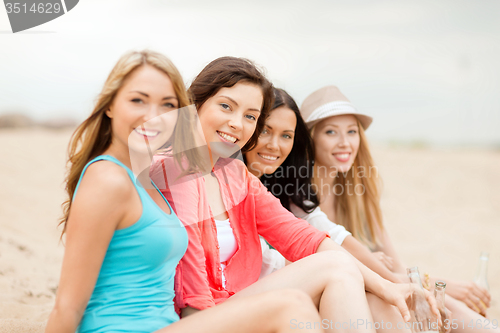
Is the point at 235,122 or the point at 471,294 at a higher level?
the point at 235,122

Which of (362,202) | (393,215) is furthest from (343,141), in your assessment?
(393,215)

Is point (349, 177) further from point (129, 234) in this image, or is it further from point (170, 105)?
point (129, 234)

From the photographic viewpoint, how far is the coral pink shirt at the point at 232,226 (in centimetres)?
169

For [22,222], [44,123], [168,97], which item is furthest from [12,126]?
[168,97]

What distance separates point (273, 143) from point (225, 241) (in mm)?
795

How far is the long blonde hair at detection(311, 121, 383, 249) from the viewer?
10.6ft

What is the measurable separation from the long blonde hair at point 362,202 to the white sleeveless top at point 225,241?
4.71 feet

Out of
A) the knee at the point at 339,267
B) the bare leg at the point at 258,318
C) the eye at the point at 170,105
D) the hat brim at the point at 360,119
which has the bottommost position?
the knee at the point at 339,267

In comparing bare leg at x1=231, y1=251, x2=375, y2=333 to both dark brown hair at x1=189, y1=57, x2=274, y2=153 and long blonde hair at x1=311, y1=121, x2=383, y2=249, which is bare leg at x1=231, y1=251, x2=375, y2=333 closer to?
dark brown hair at x1=189, y1=57, x2=274, y2=153

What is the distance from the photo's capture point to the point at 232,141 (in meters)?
2.05

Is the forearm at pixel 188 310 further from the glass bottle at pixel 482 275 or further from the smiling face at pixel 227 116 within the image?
the glass bottle at pixel 482 275

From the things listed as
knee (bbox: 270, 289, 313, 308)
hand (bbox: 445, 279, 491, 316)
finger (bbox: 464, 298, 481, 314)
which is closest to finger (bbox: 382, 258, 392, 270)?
hand (bbox: 445, 279, 491, 316)

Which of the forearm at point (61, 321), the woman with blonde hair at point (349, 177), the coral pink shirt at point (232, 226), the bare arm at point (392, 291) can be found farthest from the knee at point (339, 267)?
the woman with blonde hair at point (349, 177)

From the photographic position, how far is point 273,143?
100.0 inches
